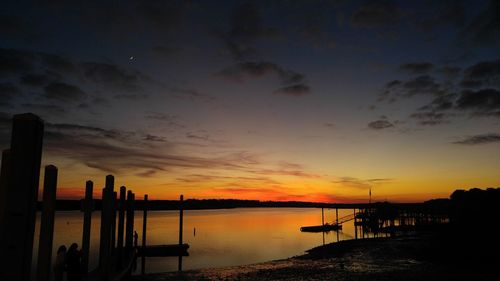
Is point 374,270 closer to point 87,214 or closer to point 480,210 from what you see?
point 480,210

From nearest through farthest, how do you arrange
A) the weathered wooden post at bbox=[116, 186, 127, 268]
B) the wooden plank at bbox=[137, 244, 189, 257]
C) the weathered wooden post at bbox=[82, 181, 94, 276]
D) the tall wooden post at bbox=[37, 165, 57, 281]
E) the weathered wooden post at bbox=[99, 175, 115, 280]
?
1. the tall wooden post at bbox=[37, 165, 57, 281]
2. the weathered wooden post at bbox=[82, 181, 94, 276]
3. the weathered wooden post at bbox=[99, 175, 115, 280]
4. the weathered wooden post at bbox=[116, 186, 127, 268]
5. the wooden plank at bbox=[137, 244, 189, 257]

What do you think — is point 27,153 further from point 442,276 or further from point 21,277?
point 442,276

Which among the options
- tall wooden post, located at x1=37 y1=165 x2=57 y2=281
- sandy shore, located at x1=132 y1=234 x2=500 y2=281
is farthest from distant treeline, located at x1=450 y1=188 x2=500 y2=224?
tall wooden post, located at x1=37 y1=165 x2=57 y2=281

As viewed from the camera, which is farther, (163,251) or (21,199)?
(163,251)

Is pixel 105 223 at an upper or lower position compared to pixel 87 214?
lower

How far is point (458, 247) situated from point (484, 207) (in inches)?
181

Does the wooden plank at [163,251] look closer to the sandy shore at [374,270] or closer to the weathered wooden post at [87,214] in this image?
the sandy shore at [374,270]

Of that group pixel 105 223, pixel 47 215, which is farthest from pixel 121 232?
pixel 47 215

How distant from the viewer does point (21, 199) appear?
3820 mm

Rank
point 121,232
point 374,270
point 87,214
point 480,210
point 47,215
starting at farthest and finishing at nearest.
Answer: point 480,210, point 374,270, point 121,232, point 87,214, point 47,215

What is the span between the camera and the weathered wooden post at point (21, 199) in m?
3.73

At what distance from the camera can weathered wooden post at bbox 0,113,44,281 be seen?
3.73 metres

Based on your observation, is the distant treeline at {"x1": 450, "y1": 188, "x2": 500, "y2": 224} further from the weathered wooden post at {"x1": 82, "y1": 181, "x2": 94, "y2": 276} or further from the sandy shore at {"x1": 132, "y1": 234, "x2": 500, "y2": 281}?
the weathered wooden post at {"x1": 82, "y1": 181, "x2": 94, "y2": 276}

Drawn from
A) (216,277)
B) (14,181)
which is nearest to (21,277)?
(14,181)
